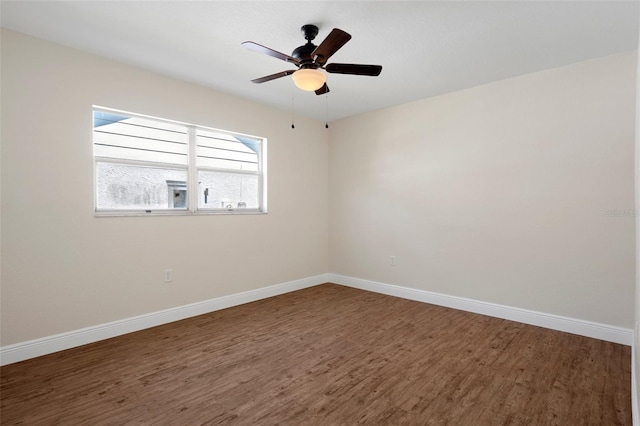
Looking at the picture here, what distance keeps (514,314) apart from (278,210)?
3.22 m

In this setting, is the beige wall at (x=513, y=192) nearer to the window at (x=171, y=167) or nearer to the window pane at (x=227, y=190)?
the window pane at (x=227, y=190)

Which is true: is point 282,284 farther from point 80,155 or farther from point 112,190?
point 80,155

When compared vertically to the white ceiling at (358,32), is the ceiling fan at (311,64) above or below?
below

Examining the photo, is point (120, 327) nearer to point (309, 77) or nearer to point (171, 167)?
point (171, 167)

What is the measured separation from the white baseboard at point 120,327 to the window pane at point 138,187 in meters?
1.16

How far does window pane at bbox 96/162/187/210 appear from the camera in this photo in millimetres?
3109

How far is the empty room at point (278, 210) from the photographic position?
2.20m

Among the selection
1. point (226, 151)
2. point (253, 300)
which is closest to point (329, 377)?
point (253, 300)

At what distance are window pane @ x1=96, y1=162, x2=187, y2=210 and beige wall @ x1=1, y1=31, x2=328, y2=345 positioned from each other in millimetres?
160

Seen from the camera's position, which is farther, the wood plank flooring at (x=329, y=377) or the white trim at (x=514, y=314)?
the white trim at (x=514, y=314)

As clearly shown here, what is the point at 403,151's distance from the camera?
4.39m

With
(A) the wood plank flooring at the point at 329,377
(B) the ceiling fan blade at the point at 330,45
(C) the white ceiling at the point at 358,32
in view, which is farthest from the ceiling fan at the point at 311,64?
(A) the wood plank flooring at the point at 329,377

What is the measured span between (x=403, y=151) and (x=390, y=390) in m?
3.14

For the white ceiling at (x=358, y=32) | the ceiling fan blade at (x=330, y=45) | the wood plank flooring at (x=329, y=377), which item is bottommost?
the wood plank flooring at (x=329, y=377)
